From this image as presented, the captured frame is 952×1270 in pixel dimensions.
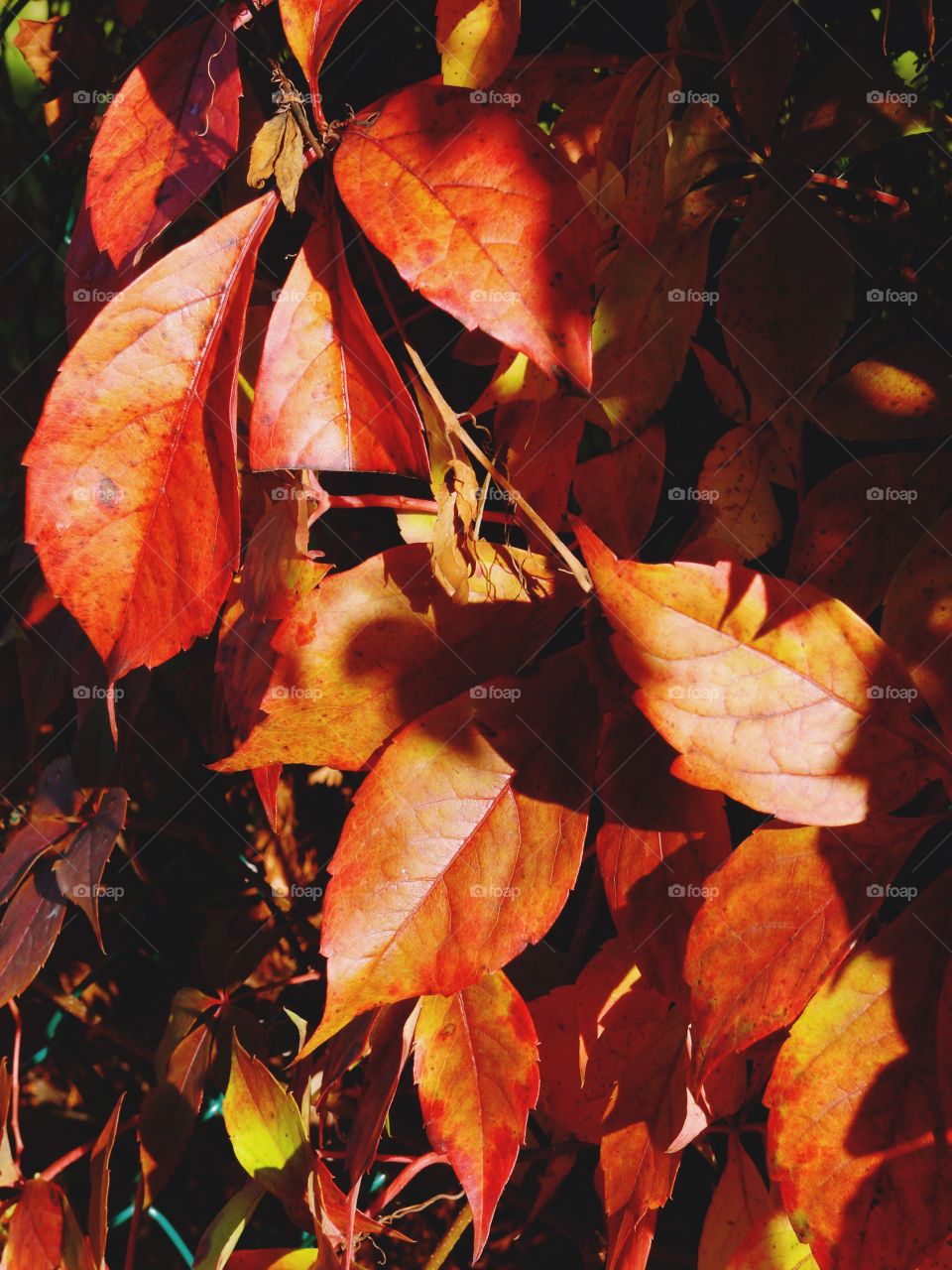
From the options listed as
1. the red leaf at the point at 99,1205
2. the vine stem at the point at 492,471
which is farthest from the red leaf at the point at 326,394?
the red leaf at the point at 99,1205

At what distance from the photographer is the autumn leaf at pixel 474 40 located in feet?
1.83

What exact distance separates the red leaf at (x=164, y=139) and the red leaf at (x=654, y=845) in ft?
1.16

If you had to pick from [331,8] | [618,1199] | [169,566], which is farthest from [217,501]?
[618,1199]

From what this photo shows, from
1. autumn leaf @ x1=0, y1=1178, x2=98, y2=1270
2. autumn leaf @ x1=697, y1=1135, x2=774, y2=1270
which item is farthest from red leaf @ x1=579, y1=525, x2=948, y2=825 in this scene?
autumn leaf @ x1=0, y1=1178, x2=98, y2=1270

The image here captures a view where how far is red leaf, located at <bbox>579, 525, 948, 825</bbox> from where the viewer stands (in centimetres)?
43

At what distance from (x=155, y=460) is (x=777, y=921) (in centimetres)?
38

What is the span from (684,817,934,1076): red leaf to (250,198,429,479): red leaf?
26cm

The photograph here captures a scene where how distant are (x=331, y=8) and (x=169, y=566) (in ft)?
0.99

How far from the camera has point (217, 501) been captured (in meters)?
0.49

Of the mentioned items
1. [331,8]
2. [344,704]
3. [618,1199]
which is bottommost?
[618,1199]

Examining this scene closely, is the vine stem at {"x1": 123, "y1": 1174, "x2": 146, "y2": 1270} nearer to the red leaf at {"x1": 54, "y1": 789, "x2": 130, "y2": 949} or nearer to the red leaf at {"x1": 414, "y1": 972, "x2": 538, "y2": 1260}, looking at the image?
the red leaf at {"x1": 54, "y1": 789, "x2": 130, "y2": 949}

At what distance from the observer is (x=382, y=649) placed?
54 cm

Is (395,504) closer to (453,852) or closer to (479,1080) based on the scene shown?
(453,852)

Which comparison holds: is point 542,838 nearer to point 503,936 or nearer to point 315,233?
point 503,936
